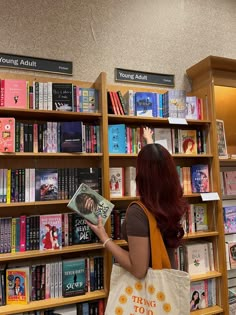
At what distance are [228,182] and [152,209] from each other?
1507mm

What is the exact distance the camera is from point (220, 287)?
2127 millimetres

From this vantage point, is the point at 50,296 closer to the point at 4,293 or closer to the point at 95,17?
the point at 4,293

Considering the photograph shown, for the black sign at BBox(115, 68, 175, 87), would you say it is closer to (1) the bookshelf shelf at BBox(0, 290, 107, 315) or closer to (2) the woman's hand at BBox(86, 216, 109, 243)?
(2) the woman's hand at BBox(86, 216, 109, 243)

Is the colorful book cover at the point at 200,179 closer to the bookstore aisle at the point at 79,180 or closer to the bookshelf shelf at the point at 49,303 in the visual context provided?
the bookstore aisle at the point at 79,180

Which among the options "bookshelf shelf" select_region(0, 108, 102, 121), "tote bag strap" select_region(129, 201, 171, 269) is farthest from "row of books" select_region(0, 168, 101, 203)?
"tote bag strap" select_region(129, 201, 171, 269)

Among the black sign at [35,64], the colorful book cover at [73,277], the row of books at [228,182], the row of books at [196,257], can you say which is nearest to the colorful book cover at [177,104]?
the row of books at [228,182]

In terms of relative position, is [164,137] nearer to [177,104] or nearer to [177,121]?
[177,121]

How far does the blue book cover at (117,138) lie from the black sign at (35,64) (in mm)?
611

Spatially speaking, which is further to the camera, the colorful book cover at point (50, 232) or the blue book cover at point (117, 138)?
the blue book cover at point (117, 138)

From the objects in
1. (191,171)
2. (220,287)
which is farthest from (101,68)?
(220,287)

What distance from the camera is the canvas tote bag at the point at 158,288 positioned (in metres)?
1.14

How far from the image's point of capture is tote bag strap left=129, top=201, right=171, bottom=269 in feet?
3.75

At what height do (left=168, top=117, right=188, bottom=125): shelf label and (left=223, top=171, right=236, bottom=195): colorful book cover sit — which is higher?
(left=168, top=117, right=188, bottom=125): shelf label

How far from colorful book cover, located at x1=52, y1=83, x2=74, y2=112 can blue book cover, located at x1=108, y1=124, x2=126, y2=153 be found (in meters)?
0.34
